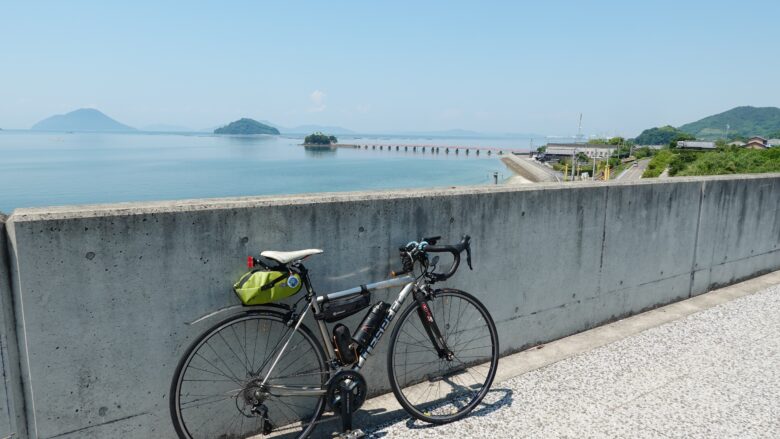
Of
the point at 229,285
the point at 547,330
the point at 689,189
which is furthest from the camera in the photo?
the point at 689,189

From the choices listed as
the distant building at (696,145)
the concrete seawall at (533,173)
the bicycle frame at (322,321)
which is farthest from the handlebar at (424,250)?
the distant building at (696,145)

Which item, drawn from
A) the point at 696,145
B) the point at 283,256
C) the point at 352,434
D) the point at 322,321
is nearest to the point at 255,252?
the point at 283,256

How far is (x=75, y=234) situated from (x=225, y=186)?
265ft

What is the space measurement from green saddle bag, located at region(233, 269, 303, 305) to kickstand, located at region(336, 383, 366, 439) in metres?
0.77

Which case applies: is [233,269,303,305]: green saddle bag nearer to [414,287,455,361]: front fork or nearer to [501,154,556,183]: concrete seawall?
[414,287,455,361]: front fork

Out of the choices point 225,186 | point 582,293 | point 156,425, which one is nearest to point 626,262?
point 582,293

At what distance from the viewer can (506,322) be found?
186 inches

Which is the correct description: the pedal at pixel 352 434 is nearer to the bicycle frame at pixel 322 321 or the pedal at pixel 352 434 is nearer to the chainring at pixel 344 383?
the chainring at pixel 344 383

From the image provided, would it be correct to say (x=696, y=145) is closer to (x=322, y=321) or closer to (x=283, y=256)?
(x=322, y=321)

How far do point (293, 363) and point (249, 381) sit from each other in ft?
1.06

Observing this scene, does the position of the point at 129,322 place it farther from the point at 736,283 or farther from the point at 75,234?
the point at 736,283

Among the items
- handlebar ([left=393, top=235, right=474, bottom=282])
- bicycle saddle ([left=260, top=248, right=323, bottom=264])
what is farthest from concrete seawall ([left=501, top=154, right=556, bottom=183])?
bicycle saddle ([left=260, top=248, right=323, bottom=264])

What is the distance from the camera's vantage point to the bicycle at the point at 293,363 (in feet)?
10.3

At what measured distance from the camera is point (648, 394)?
410 centimetres
